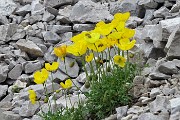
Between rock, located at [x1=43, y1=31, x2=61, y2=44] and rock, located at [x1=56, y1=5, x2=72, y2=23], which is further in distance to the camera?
rock, located at [x1=56, y1=5, x2=72, y2=23]

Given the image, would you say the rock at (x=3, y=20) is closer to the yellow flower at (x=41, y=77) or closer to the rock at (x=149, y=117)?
the yellow flower at (x=41, y=77)

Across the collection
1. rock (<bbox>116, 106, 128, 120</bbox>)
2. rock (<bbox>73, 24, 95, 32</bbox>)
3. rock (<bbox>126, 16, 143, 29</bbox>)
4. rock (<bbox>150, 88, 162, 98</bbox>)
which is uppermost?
rock (<bbox>150, 88, 162, 98</bbox>)

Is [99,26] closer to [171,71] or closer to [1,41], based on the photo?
[171,71]

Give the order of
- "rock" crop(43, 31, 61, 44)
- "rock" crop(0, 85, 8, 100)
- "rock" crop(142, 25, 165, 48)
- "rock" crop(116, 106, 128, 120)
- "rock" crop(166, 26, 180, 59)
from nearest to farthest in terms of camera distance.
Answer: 1. "rock" crop(116, 106, 128, 120)
2. "rock" crop(166, 26, 180, 59)
3. "rock" crop(142, 25, 165, 48)
4. "rock" crop(0, 85, 8, 100)
5. "rock" crop(43, 31, 61, 44)

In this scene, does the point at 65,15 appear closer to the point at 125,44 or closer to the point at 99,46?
the point at 99,46

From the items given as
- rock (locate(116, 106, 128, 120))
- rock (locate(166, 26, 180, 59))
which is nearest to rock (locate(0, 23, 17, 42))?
rock (locate(166, 26, 180, 59))

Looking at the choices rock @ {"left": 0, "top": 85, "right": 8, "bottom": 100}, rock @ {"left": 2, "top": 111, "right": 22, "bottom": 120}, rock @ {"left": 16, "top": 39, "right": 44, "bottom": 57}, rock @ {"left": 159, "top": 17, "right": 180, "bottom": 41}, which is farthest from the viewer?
rock @ {"left": 16, "top": 39, "right": 44, "bottom": 57}

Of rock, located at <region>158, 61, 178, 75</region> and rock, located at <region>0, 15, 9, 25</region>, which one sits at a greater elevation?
rock, located at <region>158, 61, 178, 75</region>

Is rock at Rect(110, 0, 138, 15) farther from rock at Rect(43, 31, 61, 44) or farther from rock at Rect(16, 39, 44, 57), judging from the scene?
rock at Rect(16, 39, 44, 57)

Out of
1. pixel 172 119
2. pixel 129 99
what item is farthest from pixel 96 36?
pixel 172 119
